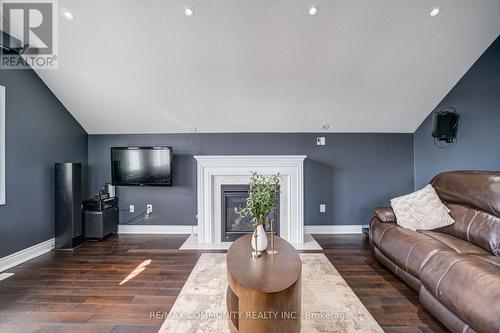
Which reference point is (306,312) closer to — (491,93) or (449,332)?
(449,332)

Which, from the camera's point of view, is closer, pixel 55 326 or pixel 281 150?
pixel 55 326

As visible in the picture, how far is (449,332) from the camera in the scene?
1.71 meters

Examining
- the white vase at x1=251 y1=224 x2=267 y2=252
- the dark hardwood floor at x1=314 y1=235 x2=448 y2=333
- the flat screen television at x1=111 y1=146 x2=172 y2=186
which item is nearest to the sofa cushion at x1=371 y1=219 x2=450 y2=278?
the dark hardwood floor at x1=314 y1=235 x2=448 y2=333

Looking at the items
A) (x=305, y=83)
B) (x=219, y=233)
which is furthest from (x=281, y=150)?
(x=219, y=233)

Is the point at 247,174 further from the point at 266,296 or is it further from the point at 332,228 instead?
the point at 266,296

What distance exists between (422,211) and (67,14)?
14.9 feet

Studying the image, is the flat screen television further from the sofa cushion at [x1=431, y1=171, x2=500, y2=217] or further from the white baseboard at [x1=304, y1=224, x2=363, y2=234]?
the sofa cushion at [x1=431, y1=171, x2=500, y2=217]

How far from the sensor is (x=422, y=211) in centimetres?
261

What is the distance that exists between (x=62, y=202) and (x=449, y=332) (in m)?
4.60

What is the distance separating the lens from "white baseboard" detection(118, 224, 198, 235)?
4113 mm

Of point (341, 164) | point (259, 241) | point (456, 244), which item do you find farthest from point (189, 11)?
point (456, 244)

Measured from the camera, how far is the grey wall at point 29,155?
9.33 ft

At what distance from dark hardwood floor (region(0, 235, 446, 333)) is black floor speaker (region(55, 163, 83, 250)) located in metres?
0.19

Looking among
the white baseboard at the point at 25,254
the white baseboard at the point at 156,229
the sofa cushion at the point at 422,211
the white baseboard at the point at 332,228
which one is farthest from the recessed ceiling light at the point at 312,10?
the white baseboard at the point at 25,254
